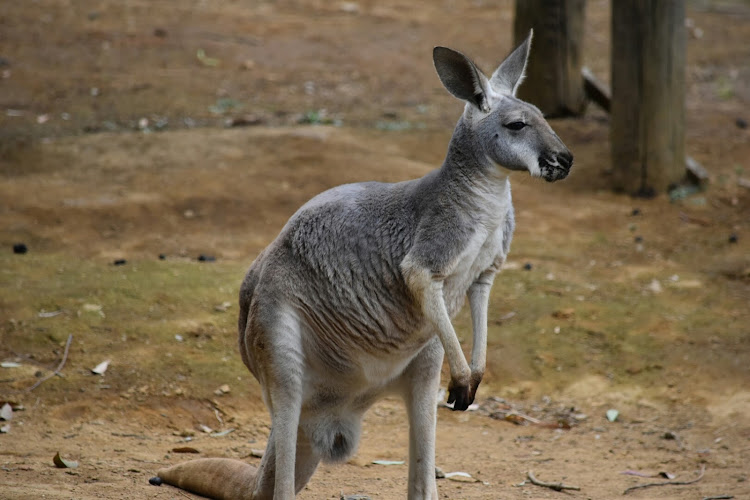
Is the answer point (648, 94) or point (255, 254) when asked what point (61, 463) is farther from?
point (648, 94)

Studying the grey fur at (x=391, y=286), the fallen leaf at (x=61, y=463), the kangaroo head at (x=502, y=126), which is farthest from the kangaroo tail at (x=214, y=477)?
the kangaroo head at (x=502, y=126)

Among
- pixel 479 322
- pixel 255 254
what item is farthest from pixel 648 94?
pixel 479 322

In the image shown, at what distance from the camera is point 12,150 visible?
806 centimetres

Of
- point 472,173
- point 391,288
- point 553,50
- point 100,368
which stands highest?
point 472,173

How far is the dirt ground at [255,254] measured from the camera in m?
4.71

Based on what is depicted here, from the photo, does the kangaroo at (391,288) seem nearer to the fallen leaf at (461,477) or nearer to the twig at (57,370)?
the fallen leaf at (461,477)

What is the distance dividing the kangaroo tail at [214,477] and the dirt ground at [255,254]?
0.31 ft

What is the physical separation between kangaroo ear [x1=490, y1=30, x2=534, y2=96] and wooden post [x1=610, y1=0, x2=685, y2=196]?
4514mm

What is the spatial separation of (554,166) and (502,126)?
0.24 meters

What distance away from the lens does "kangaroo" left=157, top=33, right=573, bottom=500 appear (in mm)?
3324

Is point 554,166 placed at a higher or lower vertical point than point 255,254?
higher

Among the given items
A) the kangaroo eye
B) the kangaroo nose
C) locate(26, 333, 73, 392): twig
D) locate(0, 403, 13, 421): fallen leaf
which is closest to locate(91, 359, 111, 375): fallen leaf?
locate(26, 333, 73, 392): twig

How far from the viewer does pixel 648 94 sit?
7.74 metres

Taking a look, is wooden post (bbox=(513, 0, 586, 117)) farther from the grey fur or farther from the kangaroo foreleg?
the kangaroo foreleg
